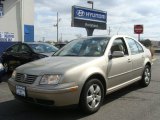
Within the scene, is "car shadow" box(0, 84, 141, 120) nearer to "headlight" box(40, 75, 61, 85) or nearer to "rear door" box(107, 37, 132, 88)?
"rear door" box(107, 37, 132, 88)

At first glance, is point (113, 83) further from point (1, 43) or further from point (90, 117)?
point (1, 43)

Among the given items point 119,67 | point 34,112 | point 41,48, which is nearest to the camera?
point 34,112

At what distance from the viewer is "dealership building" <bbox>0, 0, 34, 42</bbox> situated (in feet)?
53.8

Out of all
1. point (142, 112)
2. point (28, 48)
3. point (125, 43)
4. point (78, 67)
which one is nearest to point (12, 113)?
point (78, 67)

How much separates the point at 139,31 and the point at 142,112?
16874 millimetres

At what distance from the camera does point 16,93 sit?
562 centimetres

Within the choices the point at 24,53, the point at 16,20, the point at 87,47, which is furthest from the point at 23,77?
the point at 16,20

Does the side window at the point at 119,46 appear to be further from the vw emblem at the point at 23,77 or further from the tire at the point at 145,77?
the vw emblem at the point at 23,77

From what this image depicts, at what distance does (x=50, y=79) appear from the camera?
5.15m

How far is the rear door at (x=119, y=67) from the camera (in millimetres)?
6263

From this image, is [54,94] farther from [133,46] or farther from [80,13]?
[80,13]

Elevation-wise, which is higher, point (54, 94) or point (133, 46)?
point (133, 46)

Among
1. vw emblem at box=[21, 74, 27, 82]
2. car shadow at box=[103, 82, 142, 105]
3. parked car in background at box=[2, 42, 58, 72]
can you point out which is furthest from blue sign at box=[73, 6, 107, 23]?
vw emblem at box=[21, 74, 27, 82]

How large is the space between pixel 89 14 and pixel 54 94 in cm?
1902
